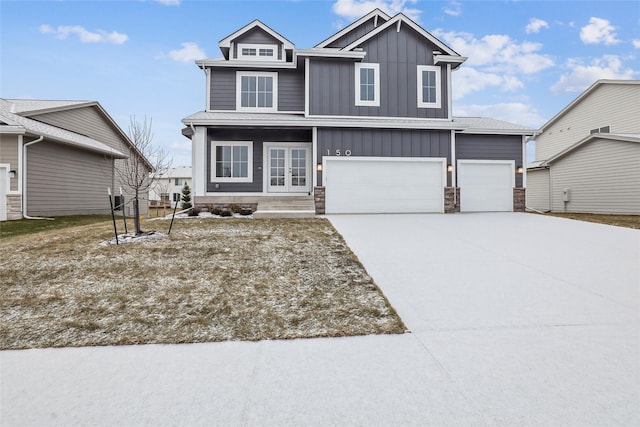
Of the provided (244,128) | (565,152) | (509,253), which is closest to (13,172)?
(244,128)

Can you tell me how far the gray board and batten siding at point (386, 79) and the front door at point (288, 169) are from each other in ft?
5.75

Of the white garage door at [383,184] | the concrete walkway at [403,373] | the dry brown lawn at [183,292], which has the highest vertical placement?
the white garage door at [383,184]

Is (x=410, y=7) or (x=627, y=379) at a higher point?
(x=410, y=7)

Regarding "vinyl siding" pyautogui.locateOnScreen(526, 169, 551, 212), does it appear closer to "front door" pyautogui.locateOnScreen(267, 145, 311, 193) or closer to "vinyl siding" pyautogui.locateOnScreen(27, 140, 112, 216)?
"front door" pyautogui.locateOnScreen(267, 145, 311, 193)

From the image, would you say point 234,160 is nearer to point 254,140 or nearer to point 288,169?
point 254,140

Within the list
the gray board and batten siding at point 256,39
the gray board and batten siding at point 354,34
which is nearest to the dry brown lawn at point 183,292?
the gray board and batten siding at point 354,34

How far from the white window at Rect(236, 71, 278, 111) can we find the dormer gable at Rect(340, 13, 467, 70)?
3.34 meters

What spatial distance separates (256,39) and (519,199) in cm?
1319

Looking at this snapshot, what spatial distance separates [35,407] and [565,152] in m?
20.3

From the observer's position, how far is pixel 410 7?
1377 centimetres

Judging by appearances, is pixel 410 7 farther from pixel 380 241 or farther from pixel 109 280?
pixel 109 280

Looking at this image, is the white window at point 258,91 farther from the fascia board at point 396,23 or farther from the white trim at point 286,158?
the fascia board at point 396,23

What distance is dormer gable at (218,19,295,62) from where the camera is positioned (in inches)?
544

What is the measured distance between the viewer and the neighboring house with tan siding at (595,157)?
43.9ft
